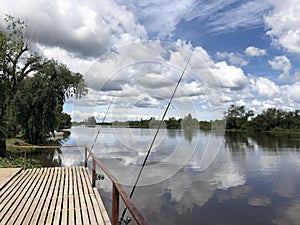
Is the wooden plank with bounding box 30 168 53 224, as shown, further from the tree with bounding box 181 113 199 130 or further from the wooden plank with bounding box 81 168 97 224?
the tree with bounding box 181 113 199 130

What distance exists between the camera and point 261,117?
85.3 meters

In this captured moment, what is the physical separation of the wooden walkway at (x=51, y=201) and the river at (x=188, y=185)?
4.54 ft

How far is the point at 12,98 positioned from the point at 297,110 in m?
89.9

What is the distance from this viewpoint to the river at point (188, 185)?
24.7ft

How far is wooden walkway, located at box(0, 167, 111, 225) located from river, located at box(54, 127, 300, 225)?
138 centimetres

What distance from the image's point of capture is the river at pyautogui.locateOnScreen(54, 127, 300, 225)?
297 inches

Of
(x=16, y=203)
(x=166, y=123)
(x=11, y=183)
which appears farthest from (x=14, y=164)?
(x=166, y=123)

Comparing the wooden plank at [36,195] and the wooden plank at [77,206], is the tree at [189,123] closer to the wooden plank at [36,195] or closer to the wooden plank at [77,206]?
the wooden plank at [77,206]

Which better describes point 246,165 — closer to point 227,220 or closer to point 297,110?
point 227,220

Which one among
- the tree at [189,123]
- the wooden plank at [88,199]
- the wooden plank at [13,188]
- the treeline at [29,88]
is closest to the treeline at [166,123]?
the tree at [189,123]

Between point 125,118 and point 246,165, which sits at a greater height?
point 125,118

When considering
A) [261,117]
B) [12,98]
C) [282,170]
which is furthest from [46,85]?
[261,117]

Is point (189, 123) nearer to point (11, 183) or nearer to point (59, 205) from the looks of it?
point (59, 205)

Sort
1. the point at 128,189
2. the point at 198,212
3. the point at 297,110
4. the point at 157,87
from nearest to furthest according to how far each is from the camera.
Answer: the point at 157,87, the point at 198,212, the point at 128,189, the point at 297,110
